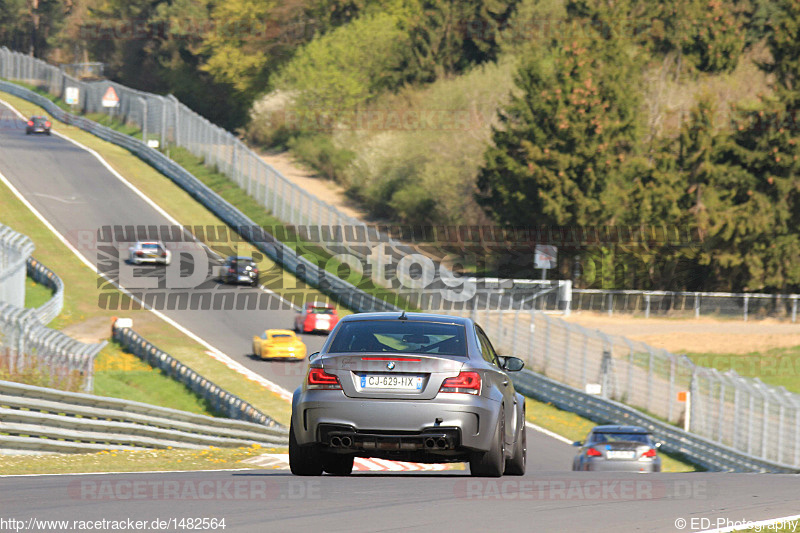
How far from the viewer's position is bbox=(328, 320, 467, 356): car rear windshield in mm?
10969

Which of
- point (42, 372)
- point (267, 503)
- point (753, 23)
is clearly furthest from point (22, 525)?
point (753, 23)

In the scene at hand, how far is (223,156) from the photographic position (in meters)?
67.9

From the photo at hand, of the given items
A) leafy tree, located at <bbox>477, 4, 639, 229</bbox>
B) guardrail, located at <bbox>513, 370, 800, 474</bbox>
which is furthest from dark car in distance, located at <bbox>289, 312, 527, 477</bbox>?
leafy tree, located at <bbox>477, 4, 639, 229</bbox>

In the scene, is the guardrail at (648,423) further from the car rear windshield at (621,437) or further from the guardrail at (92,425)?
the guardrail at (92,425)

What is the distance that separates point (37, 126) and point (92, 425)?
6451 centimetres

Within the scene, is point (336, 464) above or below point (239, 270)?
above

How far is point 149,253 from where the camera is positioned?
1997 inches

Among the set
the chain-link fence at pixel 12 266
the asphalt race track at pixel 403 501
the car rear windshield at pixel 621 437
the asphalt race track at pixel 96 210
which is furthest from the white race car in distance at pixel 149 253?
the asphalt race track at pixel 403 501

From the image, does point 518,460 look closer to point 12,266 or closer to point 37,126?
point 12,266

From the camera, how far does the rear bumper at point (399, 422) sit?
10.6 metres

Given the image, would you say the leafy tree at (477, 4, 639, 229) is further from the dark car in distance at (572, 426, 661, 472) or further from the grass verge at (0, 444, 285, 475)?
the grass verge at (0, 444, 285, 475)

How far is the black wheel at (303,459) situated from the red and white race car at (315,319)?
30.5 m

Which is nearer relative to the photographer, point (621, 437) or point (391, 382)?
point (391, 382)

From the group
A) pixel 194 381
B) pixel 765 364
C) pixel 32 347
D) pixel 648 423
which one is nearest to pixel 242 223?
pixel 194 381
